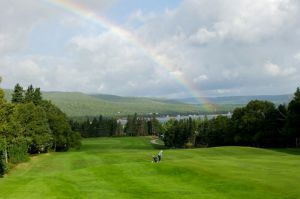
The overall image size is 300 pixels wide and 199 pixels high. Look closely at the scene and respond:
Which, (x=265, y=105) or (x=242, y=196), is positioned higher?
(x=265, y=105)

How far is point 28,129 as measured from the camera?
9450cm

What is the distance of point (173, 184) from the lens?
106ft

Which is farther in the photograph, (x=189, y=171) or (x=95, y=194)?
(x=189, y=171)

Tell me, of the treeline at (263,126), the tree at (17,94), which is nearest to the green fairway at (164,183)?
the treeline at (263,126)

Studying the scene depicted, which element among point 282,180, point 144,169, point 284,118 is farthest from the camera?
point 284,118

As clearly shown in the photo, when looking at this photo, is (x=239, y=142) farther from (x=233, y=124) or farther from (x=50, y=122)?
(x=50, y=122)

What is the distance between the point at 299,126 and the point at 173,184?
70.9 metres

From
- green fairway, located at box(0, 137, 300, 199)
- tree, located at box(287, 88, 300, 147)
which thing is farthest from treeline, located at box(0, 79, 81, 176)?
tree, located at box(287, 88, 300, 147)

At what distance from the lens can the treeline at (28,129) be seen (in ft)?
204

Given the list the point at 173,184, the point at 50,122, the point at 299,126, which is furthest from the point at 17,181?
the point at 50,122

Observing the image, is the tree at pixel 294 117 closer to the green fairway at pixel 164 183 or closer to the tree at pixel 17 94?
the green fairway at pixel 164 183

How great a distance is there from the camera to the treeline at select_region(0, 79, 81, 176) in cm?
6227

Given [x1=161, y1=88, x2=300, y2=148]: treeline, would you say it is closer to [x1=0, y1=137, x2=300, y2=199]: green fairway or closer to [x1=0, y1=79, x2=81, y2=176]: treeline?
[x1=0, y1=79, x2=81, y2=176]: treeline

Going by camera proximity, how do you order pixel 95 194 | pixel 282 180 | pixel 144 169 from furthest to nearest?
1. pixel 144 169
2. pixel 282 180
3. pixel 95 194
